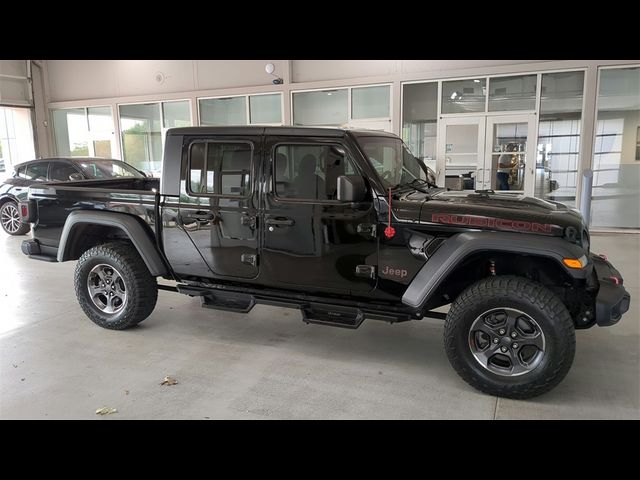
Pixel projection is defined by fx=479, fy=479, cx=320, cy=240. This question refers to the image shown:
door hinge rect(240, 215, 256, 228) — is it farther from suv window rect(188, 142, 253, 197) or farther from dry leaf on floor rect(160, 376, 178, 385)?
dry leaf on floor rect(160, 376, 178, 385)

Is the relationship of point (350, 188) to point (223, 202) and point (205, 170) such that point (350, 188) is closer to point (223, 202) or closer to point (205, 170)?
point (223, 202)

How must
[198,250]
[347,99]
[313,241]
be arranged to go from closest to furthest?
[313,241] < [198,250] < [347,99]

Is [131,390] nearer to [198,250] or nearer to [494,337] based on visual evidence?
[198,250]

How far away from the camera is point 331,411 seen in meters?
3.09

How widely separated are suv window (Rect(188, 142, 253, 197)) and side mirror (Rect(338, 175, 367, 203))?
91cm

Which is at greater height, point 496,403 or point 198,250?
point 198,250

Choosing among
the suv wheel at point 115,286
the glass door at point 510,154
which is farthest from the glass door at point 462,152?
the suv wheel at point 115,286

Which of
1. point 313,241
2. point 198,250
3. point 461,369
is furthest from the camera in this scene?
point 198,250

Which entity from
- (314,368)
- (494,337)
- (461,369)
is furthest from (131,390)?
(494,337)

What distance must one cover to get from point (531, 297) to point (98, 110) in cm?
1597

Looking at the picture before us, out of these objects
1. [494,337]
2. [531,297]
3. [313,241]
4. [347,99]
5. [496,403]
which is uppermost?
[347,99]

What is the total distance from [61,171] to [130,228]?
6.30 metres

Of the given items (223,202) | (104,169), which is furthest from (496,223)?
(104,169)

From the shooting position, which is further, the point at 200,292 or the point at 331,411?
the point at 200,292
